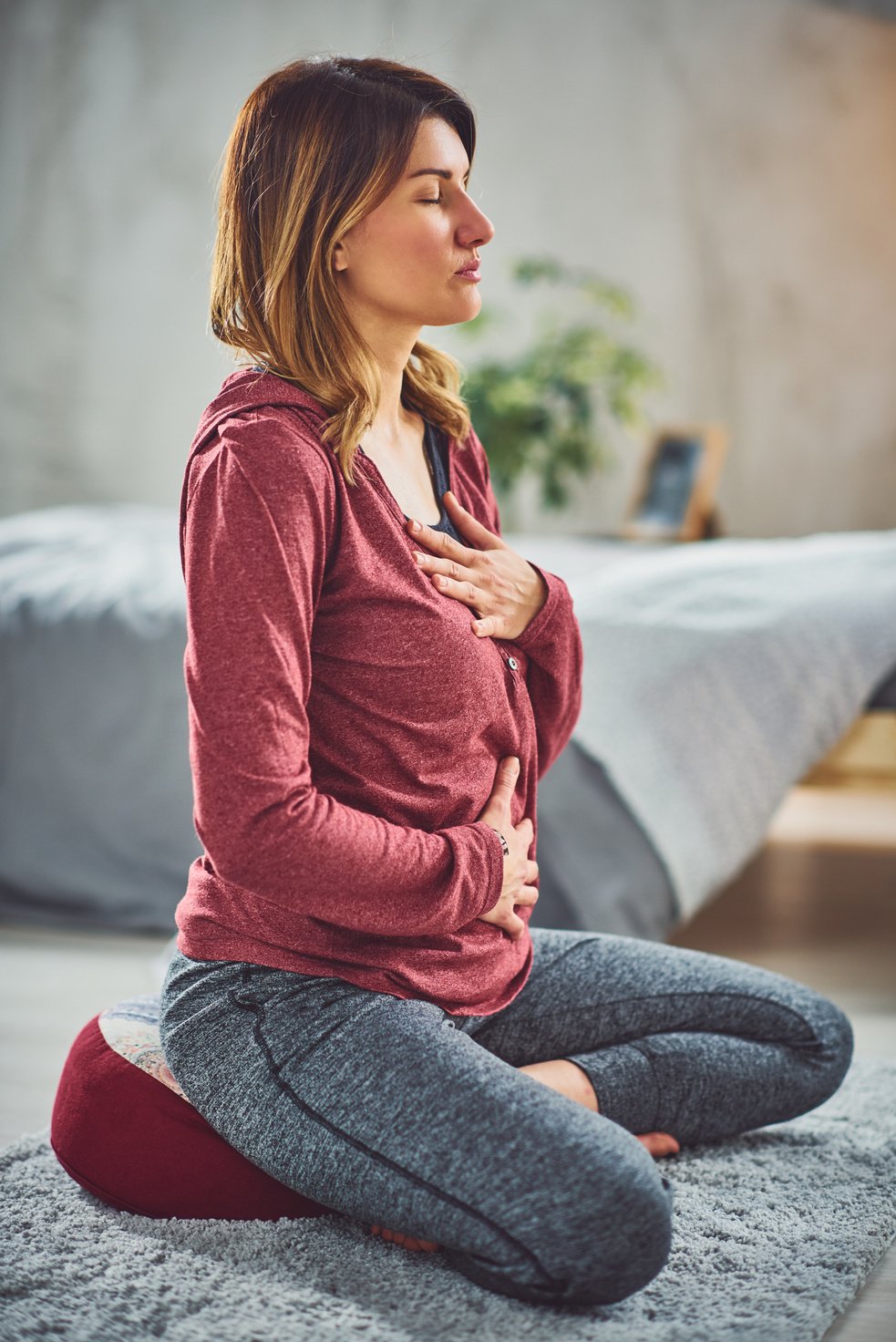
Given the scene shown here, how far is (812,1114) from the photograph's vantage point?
65.1 inches

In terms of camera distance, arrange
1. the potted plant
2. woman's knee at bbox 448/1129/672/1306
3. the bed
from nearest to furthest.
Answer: woman's knee at bbox 448/1129/672/1306, the bed, the potted plant

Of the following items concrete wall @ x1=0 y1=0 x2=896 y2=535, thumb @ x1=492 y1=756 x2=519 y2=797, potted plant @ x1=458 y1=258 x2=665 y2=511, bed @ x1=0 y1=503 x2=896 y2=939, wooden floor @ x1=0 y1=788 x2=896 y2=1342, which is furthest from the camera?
concrete wall @ x1=0 y1=0 x2=896 y2=535

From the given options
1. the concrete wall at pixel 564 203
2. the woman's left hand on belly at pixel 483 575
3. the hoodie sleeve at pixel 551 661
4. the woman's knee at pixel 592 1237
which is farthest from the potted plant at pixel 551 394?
the woman's knee at pixel 592 1237

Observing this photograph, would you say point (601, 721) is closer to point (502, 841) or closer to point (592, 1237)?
point (502, 841)

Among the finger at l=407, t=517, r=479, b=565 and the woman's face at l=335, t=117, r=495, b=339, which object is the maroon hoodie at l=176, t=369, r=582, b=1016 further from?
the woman's face at l=335, t=117, r=495, b=339

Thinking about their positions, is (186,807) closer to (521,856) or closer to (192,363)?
(521,856)

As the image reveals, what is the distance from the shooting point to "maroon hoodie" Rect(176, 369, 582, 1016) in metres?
1.11

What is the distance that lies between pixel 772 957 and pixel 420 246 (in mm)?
1423

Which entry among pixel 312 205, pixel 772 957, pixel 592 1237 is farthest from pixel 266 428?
pixel 772 957

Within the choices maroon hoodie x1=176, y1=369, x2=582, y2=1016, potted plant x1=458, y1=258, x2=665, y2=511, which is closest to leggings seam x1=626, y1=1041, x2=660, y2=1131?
maroon hoodie x1=176, y1=369, x2=582, y2=1016

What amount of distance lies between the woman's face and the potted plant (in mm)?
2784

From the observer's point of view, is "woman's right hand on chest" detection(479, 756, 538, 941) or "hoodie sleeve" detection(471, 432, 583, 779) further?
"hoodie sleeve" detection(471, 432, 583, 779)

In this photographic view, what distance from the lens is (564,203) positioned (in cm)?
501

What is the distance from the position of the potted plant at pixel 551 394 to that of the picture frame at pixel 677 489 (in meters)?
0.15
